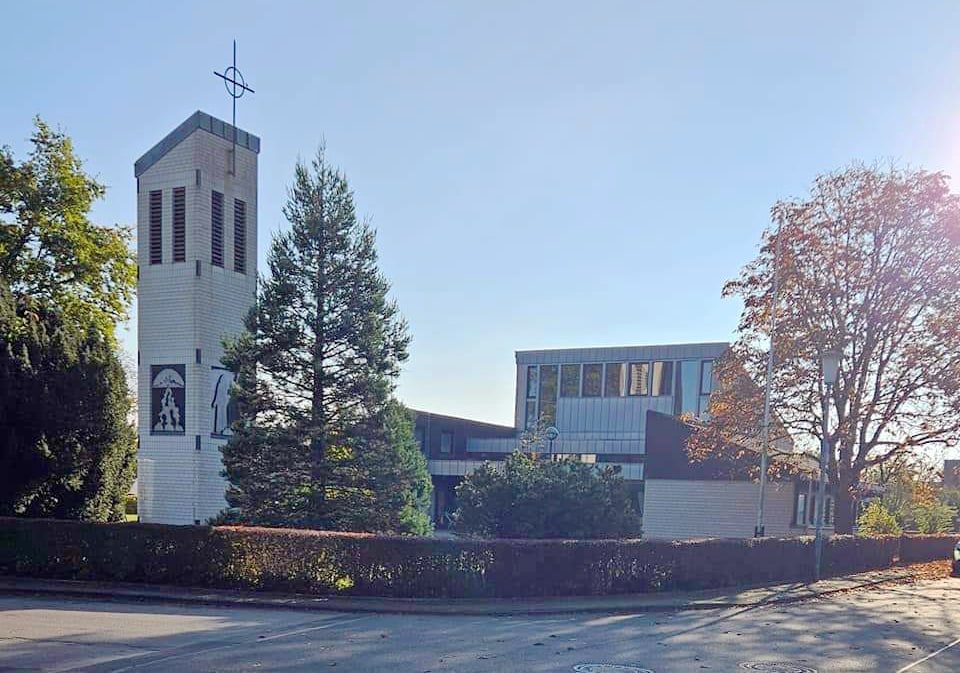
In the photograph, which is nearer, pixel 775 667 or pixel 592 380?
pixel 775 667

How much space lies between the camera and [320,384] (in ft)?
65.3

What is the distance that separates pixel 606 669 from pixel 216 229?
18501 millimetres

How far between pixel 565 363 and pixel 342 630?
122 feet

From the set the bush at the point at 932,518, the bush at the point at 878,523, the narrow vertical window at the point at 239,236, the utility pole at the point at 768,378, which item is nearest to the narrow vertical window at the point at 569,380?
the bush at the point at 932,518

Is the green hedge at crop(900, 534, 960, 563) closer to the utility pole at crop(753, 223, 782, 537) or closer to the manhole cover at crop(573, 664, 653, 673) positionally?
the utility pole at crop(753, 223, 782, 537)

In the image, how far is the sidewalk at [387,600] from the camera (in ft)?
44.1

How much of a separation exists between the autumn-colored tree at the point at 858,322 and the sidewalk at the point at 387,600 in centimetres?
1018

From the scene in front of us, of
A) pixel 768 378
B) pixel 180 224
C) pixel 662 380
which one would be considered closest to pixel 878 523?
pixel 768 378

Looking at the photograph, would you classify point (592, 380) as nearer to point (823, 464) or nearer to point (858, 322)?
point (858, 322)

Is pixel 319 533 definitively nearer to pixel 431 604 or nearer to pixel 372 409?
pixel 431 604

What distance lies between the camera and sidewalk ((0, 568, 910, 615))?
13.4 meters

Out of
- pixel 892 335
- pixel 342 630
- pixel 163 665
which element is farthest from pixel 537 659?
pixel 892 335

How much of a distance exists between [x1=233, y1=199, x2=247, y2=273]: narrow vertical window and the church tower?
0.28ft

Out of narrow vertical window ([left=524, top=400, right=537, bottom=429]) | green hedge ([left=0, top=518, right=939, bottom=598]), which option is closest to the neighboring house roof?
narrow vertical window ([left=524, top=400, right=537, bottom=429])
